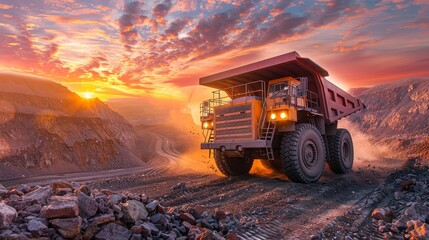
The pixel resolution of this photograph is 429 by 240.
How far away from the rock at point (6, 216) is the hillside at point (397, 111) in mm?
36394

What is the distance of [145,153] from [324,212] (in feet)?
80.7

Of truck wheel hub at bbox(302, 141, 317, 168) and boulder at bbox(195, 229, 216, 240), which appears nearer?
boulder at bbox(195, 229, 216, 240)

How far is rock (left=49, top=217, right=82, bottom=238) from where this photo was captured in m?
3.42

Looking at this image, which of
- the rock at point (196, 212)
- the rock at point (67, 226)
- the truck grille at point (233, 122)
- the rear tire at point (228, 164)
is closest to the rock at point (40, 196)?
the rock at point (67, 226)

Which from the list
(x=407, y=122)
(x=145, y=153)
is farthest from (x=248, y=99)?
(x=407, y=122)

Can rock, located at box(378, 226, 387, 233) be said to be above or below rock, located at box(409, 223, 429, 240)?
below

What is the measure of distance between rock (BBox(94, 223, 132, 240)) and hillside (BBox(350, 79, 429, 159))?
35.3 metres

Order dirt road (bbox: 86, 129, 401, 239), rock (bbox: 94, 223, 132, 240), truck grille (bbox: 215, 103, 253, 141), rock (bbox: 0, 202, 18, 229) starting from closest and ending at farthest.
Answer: rock (bbox: 0, 202, 18, 229) < rock (bbox: 94, 223, 132, 240) < dirt road (bbox: 86, 129, 401, 239) < truck grille (bbox: 215, 103, 253, 141)

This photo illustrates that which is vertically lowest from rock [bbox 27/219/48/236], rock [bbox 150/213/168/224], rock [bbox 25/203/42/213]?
rock [bbox 150/213/168/224]

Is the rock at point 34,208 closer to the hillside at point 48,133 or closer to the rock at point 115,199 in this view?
the rock at point 115,199

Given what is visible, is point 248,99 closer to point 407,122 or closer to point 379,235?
point 379,235

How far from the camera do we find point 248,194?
7504 millimetres

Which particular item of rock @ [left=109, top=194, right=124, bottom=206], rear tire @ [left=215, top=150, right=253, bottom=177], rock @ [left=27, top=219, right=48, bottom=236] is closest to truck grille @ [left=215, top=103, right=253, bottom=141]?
rear tire @ [left=215, top=150, right=253, bottom=177]

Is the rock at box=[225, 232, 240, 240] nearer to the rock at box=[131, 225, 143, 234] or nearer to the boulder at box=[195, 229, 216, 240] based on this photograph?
→ the boulder at box=[195, 229, 216, 240]
